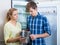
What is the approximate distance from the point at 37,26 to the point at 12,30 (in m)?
0.34

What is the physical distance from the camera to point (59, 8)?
7.39 ft

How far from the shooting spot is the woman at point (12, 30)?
200cm

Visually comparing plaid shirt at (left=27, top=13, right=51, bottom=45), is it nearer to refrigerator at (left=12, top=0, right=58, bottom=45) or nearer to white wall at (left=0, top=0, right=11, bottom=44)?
refrigerator at (left=12, top=0, right=58, bottom=45)

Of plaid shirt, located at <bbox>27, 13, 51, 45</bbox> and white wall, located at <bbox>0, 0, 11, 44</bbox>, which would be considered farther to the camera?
white wall, located at <bbox>0, 0, 11, 44</bbox>

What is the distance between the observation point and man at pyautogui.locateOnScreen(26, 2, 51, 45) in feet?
6.70

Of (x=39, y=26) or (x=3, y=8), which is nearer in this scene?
(x=39, y=26)

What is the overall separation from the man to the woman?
18 centimetres

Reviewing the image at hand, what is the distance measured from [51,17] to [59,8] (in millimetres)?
174

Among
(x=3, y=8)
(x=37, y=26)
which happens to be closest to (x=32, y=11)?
(x=37, y=26)

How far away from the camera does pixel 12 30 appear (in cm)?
202

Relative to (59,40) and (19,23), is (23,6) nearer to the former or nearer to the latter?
(19,23)

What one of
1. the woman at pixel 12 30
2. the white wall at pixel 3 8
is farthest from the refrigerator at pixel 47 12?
the woman at pixel 12 30

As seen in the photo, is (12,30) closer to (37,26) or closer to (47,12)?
(37,26)

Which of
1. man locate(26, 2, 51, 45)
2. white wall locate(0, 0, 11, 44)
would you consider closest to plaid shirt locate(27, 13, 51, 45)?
man locate(26, 2, 51, 45)
